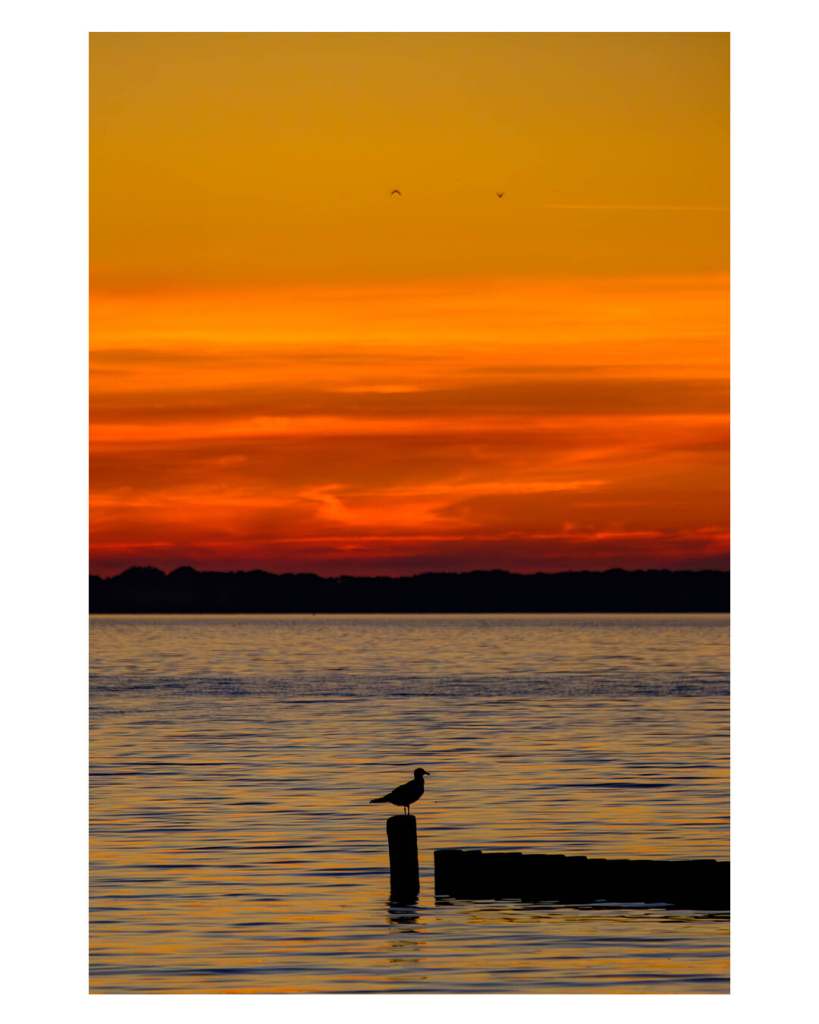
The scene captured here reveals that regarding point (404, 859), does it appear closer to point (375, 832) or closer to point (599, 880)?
point (599, 880)

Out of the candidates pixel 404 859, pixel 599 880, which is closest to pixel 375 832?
pixel 404 859

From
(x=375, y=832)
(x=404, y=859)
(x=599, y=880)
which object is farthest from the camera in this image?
(x=375, y=832)

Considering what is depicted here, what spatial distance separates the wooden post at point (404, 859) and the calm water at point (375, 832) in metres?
0.23

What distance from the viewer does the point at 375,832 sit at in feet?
84.6

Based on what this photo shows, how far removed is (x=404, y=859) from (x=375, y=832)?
626 cm

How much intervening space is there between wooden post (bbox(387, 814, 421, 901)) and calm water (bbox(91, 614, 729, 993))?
23 cm

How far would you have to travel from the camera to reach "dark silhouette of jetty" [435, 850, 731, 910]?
18.4 metres

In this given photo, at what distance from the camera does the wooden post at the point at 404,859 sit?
19.6 meters

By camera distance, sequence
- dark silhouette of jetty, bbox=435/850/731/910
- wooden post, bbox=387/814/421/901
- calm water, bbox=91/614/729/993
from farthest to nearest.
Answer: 1. wooden post, bbox=387/814/421/901
2. dark silhouette of jetty, bbox=435/850/731/910
3. calm water, bbox=91/614/729/993

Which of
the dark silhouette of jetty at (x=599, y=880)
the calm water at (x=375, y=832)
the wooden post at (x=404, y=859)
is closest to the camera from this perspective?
the calm water at (x=375, y=832)
